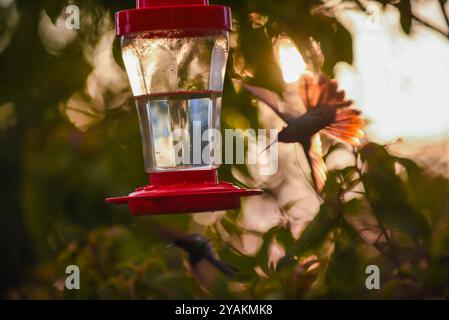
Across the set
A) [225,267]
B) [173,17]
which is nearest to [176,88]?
[173,17]

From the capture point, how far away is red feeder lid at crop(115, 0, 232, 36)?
59.8 inches

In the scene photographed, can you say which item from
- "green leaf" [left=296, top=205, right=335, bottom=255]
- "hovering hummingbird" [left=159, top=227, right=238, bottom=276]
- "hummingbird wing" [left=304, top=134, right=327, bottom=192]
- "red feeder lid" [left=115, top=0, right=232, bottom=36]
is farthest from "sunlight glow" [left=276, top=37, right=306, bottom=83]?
"red feeder lid" [left=115, top=0, right=232, bottom=36]

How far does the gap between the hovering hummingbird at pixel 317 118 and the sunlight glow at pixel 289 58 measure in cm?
3

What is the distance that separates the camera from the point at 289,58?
243 centimetres

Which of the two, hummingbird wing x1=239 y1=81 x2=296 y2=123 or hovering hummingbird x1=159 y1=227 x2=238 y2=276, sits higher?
hummingbird wing x1=239 y1=81 x2=296 y2=123

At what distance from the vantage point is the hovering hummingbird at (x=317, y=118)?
2.42 metres

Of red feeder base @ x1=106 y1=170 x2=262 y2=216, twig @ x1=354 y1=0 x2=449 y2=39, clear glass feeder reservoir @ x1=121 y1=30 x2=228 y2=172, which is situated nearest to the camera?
red feeder base @ x1=106 y1=170 x2=262 y2=216

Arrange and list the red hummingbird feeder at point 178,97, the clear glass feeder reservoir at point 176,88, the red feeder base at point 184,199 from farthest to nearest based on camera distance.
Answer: the clear glass feeder reservoir at point 176,88 < the red hummingbird feeder at point 178,97 < the red feeder base at point 184,199

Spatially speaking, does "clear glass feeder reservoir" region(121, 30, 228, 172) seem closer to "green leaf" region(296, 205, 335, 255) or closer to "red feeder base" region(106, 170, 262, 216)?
"red feeder base" region(106, 170, 262, 216)

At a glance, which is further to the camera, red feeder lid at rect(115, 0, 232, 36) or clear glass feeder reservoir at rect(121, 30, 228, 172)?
clear glass feeder reservoir at rect(121, 30, 228, 172)

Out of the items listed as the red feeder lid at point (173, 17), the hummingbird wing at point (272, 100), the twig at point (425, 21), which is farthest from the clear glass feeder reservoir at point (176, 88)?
the twig at point (425, 21)

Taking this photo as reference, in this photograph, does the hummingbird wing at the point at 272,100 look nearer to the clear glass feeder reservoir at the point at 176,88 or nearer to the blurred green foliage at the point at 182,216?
the blurred green foliage at the point at 182,216

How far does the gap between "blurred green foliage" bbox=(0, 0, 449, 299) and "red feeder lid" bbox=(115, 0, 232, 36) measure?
0.82 m

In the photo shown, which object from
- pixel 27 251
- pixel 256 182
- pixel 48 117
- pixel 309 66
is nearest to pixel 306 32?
pixel 309 66
